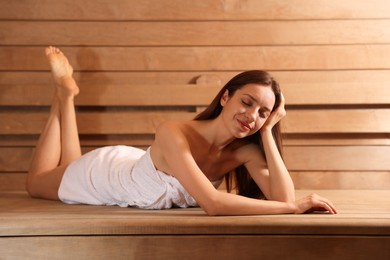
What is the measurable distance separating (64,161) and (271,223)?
154 centimetres

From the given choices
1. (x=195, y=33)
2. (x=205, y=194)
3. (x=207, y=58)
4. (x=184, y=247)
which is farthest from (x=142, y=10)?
(x=184, y=247)

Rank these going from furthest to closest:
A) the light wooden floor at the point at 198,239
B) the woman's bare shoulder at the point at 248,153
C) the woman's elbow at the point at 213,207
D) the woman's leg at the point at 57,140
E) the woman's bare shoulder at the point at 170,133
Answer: the woman's leg at the point at 57,140 → the woman's bare shoulder at the point at 248,153 → the woman's bare shoulder at the point at 170,133 → the woman's elbow at the point at 213,207 → the light wooden floor at the point at 198,239

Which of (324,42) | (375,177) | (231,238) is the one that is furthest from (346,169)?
(231,238)

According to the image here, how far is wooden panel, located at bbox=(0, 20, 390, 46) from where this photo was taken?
3.40 meters

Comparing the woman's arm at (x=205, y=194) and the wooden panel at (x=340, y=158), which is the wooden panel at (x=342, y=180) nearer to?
the wooden panel at (x=340, y=158)

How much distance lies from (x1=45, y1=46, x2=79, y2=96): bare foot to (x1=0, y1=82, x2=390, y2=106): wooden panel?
160 mm

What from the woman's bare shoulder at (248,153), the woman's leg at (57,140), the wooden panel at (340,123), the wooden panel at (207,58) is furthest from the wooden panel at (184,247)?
the wooden panel at (207,58)

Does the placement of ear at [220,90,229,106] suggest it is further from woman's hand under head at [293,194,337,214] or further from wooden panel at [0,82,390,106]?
wooden panel at [0,82,390,106]

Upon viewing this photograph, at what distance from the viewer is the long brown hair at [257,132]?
238cm

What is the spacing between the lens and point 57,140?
3127 mm

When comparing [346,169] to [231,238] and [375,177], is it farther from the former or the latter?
[231,238]

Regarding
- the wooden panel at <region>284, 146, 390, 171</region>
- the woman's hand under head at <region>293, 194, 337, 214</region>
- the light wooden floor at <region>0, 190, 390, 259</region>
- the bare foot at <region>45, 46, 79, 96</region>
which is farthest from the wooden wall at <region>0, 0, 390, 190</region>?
the light wooden floor at <region>0, 190, 390, 259</region>

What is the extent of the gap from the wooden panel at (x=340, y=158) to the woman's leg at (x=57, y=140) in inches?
48.4

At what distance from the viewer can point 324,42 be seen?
341 cm
